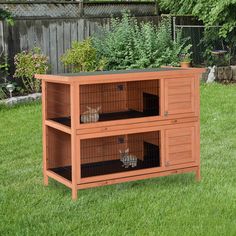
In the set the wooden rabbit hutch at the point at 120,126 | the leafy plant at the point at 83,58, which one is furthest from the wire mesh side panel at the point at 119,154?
the leafy plant at the point at 83,58

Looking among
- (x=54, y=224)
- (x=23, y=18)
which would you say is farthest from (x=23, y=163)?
(x=23, y=18)

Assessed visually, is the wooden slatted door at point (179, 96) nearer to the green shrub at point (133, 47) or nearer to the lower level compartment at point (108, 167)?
the lower level compartment at point (108, 167)

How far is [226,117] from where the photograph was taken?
977cm

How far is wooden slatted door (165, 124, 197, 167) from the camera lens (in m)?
6.24

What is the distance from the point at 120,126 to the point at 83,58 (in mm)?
6537

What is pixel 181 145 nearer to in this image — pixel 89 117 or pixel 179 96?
pixel 179 96

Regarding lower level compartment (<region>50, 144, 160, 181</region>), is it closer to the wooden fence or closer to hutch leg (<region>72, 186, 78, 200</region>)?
hutch leg (<region>72, 186, 78, 200</region>)

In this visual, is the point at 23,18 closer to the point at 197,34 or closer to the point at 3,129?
the point at 3,129

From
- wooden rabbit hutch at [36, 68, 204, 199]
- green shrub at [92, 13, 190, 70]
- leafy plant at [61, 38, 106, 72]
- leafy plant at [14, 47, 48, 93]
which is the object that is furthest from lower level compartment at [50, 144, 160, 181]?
green shrub at [92, 13, 190, 70]

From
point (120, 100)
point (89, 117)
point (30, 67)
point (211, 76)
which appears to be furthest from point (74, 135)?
point (211, 76)

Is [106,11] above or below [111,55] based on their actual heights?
above

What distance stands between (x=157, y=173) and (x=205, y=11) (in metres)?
9.33

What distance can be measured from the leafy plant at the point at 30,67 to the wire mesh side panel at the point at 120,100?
529cm

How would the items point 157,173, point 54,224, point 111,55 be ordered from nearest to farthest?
point 54,224
point 157,173
point 111,55
